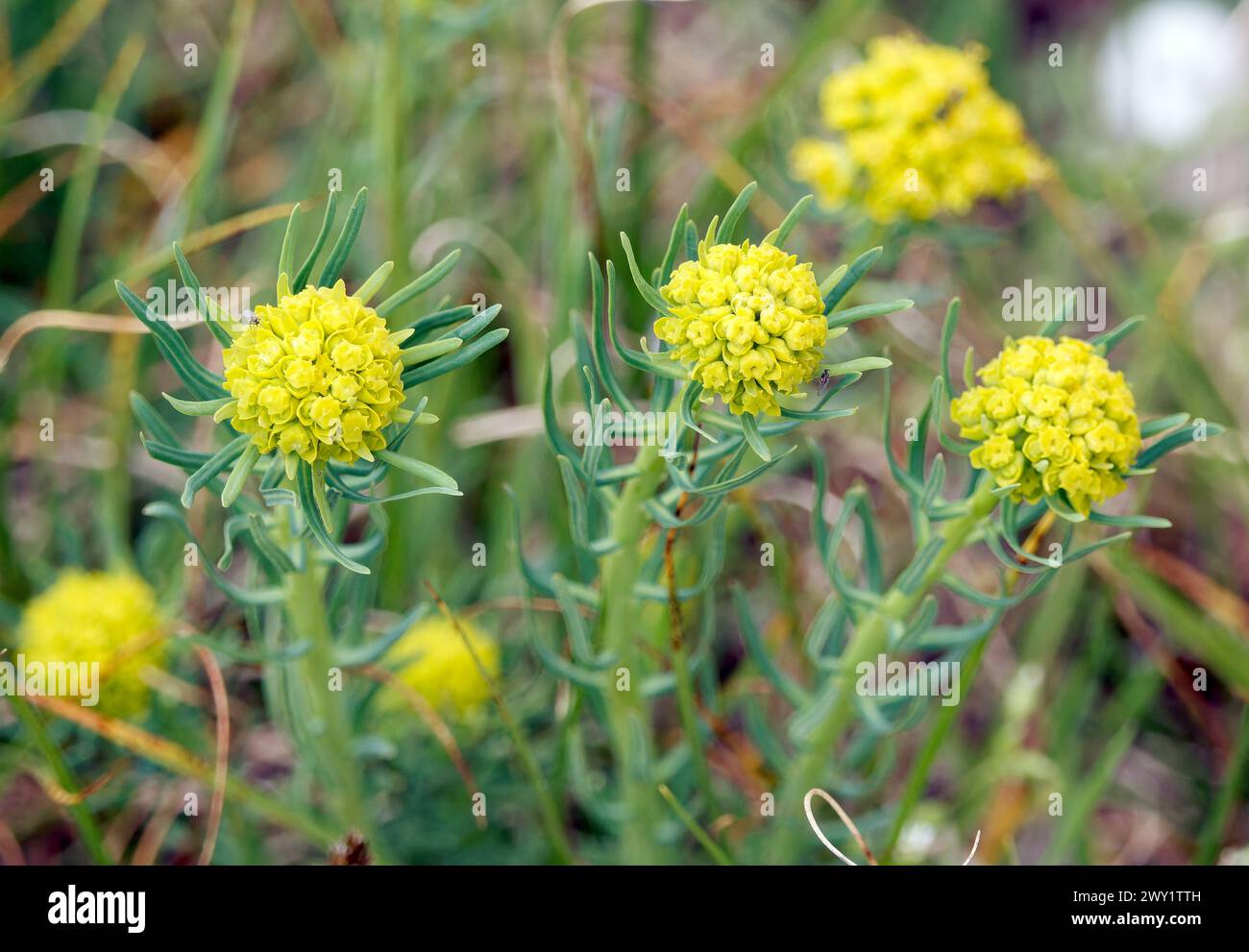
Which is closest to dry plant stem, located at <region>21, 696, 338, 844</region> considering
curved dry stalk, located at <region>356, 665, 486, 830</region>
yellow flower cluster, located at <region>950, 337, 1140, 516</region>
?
curved dry stalk, located at <region>356, 665, 486, 830</region>

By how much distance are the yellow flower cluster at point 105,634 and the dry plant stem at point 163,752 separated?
0.20 ft

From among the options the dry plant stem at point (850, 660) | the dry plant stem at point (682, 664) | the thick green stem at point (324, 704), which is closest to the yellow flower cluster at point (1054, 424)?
the dry plant stem at point (850, 660)

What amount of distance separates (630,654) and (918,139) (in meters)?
1.15

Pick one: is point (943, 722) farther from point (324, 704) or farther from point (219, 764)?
point (219, 764)

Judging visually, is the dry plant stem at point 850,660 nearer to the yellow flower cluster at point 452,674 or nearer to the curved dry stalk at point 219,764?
the yellow flower cluster at point 452,674

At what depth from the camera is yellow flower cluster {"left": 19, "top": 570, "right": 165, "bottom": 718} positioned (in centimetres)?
213

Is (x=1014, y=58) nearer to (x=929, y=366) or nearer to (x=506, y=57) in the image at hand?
(x=929, y=366)

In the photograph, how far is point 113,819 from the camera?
2.62 m

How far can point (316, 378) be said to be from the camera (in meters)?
1.36

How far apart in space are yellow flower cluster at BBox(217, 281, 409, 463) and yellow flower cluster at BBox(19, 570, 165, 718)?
3.01 ft

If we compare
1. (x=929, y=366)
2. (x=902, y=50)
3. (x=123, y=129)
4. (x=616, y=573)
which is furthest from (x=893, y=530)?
(x=123, y=129)

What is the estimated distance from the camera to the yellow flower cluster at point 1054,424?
1492 millimetres

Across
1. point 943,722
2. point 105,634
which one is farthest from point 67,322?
point 943,722

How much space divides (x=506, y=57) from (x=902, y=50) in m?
1.31
